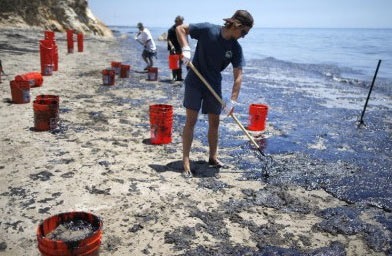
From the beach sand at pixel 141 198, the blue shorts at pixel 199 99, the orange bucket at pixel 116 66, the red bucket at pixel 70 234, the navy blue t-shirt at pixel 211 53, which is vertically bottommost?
the beach sand at pixel 141 198

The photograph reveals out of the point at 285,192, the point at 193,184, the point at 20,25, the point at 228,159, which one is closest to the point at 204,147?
the point at 228,159

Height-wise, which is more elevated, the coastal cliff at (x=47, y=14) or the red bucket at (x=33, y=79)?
the coastal cliff at (x=47, y=14)

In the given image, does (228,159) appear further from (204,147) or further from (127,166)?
(127,166)

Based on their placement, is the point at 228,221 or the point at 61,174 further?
the point at 61,174

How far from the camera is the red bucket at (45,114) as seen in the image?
586 cm

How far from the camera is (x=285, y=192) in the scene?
4.50 meters

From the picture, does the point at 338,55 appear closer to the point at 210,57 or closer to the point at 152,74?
the point at 152,74

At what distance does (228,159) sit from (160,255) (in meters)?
2.64

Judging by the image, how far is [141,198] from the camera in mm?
4113

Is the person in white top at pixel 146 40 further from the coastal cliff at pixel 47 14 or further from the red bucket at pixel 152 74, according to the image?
the coastal cliff at pixel 47 14

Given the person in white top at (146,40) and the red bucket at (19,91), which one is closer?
the red bucket at (19,91)

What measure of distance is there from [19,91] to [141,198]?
4.84 metres

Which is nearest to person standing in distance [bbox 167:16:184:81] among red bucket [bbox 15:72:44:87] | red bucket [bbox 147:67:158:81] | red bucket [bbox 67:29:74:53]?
red bucket [bbox 147:67:158:81]

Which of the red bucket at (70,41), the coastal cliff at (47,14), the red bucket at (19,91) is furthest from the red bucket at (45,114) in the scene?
the coastal cliff at (47,14)
